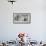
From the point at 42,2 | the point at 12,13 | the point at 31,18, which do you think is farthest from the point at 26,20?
the point at 42,2

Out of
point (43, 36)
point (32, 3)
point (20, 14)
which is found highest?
point (32, 3)

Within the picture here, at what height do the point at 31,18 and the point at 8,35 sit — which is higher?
the point at 31,18

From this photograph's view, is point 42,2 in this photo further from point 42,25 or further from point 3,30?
point 3,30

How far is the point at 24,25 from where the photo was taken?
17.4 ft

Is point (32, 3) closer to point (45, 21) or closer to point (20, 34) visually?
point (45, 21)

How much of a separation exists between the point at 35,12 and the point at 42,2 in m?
0.48

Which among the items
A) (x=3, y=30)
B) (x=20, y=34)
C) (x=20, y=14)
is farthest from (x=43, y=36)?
(x=20, y=34)

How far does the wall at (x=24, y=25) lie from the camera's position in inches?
207

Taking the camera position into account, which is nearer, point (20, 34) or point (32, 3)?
point (20, 34)

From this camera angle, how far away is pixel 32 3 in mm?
5277

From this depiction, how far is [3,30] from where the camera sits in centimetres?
535

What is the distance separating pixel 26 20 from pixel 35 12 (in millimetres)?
474

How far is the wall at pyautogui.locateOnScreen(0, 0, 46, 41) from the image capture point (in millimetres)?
5270

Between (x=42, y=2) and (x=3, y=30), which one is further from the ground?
(x=42, y=2)
